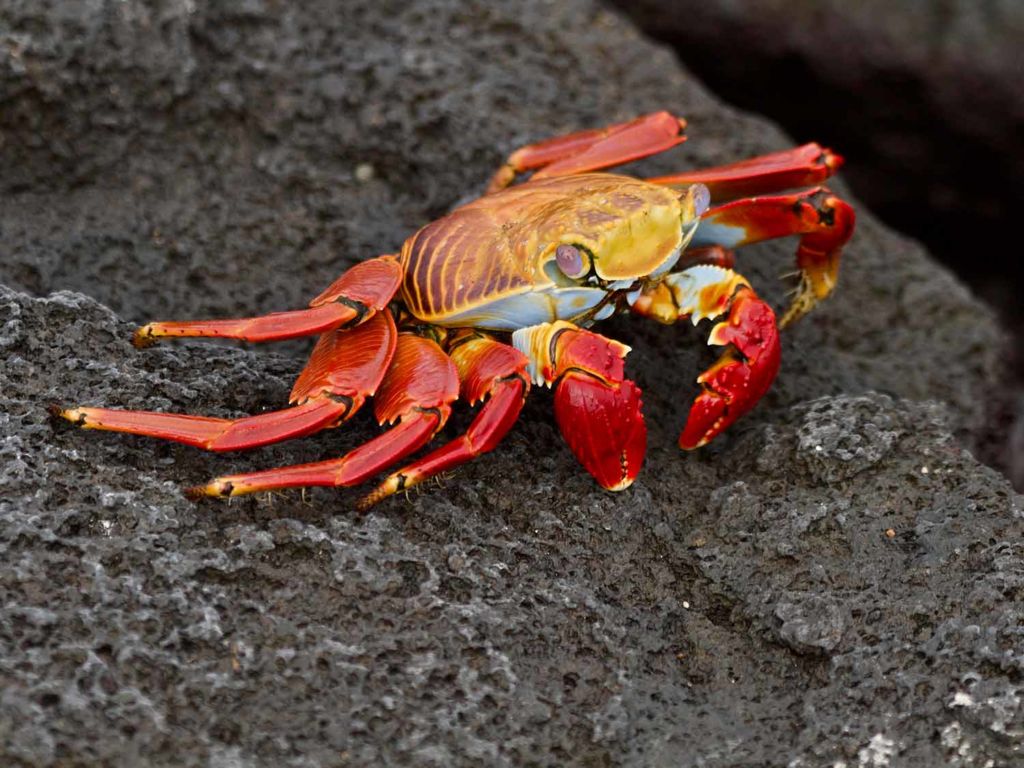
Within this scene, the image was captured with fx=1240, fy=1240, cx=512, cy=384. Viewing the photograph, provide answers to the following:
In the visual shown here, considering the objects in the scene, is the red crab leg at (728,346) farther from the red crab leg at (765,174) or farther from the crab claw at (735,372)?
the red crab leg at (765,174)

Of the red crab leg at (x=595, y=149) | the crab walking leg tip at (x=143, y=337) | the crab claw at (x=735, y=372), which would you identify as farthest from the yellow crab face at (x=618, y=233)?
the crab walking leg tip at (x=143, y=337)

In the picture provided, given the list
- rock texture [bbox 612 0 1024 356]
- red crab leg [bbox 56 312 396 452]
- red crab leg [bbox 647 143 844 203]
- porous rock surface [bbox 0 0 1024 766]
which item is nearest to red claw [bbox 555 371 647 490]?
porous rock surface [bbox 0 0 1024 766]

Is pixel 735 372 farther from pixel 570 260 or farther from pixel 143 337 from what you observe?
pixel 143 337

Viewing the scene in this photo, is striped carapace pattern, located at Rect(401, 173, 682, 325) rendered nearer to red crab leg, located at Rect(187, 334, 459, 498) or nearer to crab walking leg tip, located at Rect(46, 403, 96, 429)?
red crab leg, located at Rect(187, 334, 459, 498)

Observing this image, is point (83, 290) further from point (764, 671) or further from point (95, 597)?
point (764, 671)

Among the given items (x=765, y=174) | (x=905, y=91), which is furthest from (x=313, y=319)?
(x=905, y=91)

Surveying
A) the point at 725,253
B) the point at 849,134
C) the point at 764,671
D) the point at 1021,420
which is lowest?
the point at 1021,420

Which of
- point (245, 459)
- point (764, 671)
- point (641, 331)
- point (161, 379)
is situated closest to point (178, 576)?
point (245, 459)
